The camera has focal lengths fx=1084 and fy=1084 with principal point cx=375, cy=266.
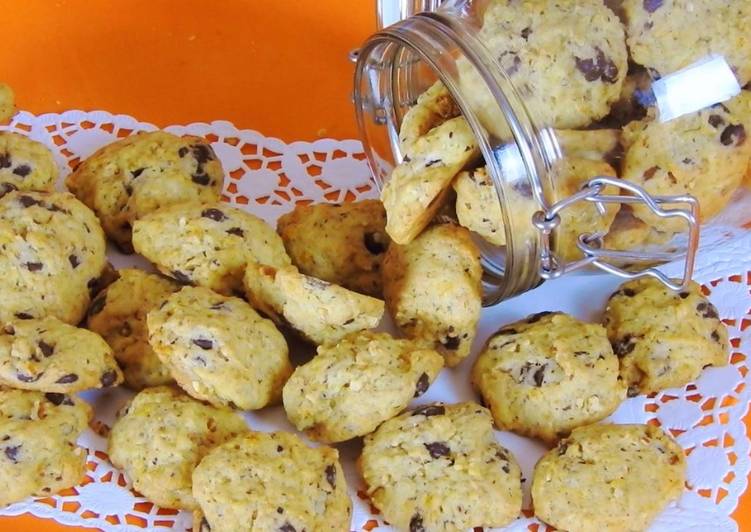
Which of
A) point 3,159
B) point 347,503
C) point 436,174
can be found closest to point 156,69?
point 3,159

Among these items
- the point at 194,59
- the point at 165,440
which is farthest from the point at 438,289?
the point at 194,59

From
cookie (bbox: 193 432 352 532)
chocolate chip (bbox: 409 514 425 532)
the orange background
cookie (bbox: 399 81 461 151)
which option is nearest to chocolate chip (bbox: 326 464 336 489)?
cookie (bbox: 193 432 352 532)

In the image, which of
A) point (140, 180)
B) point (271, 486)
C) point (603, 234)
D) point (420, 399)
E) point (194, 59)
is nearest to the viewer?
point (271, 486)

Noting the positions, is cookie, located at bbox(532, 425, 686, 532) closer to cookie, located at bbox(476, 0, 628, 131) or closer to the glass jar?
the glass jar

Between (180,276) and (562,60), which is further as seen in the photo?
(180,276)

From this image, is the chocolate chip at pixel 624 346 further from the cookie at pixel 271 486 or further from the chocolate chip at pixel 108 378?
the chocolate chip at pixel 108 378

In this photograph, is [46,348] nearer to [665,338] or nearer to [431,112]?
[431,112]
